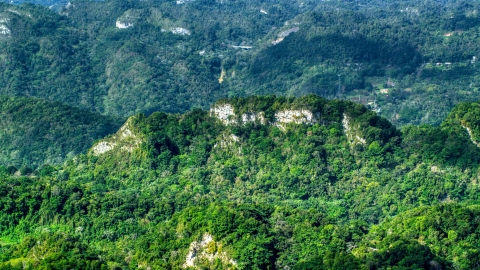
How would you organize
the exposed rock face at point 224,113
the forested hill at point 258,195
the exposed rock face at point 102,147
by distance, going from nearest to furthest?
the forested hill at point 258,195
the exposed rock face at point 102,147
the exposed rock face at point 224,113

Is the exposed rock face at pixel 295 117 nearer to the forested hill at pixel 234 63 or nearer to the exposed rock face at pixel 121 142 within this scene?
the exposed rock face at pixel 121 142

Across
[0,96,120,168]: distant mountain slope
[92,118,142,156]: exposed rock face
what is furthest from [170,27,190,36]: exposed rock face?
[92,118,142,156]: exposed rock face

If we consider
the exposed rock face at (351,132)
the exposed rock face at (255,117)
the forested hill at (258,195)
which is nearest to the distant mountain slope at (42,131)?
the forested hill at (258,195)

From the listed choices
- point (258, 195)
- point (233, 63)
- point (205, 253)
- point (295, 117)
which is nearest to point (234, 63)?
point (233, 63)

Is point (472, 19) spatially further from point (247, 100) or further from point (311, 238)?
point (311, 238)

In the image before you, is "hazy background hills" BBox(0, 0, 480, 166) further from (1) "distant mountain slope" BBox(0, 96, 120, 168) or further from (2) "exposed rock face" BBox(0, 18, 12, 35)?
(1) "distant mountain slope" BBox(0, 96, 120, 168)

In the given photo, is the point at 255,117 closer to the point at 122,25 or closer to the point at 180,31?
the point at 122,25

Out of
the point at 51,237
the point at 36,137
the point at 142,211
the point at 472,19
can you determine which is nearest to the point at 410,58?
the point at 472,19
